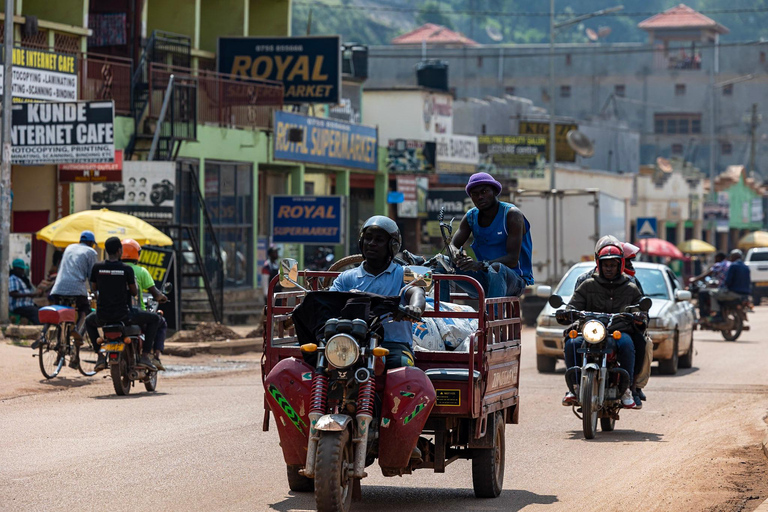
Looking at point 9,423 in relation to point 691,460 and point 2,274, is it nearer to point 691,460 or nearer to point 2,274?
point 691,460

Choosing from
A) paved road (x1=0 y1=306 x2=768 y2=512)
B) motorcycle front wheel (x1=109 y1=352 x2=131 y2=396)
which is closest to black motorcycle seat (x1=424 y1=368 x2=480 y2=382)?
paved road (x1=0 y1=306 x2=768 y2=512)

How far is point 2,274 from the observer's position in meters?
20.7

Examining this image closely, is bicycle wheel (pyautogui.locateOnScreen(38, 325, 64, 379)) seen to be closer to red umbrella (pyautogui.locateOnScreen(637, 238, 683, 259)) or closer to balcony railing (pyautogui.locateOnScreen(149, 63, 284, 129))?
balcony railing (pyautogui.locateOnScreen(149, 63, 284, 129))

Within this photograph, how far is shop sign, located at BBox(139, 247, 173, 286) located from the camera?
2116 centimetres

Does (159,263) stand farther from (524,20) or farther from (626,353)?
(524,20)

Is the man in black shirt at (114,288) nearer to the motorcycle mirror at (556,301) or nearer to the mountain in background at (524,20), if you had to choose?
the motorcycle mirror at (556,301)

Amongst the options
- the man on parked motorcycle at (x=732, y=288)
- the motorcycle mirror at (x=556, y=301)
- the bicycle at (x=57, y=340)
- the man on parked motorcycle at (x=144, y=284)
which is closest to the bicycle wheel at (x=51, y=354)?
the bicycle at (x=57, y=340)

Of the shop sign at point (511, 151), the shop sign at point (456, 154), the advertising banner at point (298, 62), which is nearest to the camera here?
the advertising banner at point (298, 62)

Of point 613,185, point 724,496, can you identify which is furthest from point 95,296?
point 613,185

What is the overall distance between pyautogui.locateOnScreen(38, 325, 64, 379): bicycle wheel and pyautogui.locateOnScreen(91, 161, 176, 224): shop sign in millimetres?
7635

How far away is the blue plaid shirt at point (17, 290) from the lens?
2128cm

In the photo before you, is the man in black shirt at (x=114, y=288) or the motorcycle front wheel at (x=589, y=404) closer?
the motorcycle front wheel at (x=589, y=404)

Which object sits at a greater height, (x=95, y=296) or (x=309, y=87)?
(x=309, y=87)

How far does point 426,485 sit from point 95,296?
8099 mm
